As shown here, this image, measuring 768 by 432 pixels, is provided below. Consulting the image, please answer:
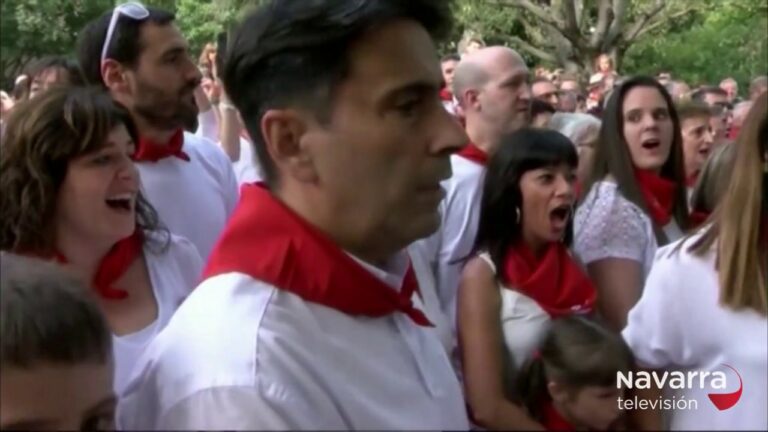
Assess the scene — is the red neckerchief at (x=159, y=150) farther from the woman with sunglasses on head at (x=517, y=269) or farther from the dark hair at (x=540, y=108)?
the dark hair at (x=540, y=108)

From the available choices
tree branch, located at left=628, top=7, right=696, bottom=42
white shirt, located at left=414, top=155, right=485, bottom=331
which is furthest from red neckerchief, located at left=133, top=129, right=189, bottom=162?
tree branch, located at left=628, top=7, right=696, bottom=42

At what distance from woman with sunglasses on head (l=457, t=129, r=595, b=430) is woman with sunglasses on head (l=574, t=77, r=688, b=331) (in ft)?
0.35

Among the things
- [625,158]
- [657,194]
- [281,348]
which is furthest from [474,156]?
[281,348]

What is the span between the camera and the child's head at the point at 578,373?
241cm

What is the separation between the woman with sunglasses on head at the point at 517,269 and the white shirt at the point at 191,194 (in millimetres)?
792

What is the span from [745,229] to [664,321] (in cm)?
25

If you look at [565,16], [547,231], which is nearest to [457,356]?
[547,231]

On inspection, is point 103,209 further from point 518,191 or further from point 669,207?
point 669,207


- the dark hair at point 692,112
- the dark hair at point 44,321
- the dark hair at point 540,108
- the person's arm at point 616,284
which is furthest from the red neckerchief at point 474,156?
the dark hair at point 44,321

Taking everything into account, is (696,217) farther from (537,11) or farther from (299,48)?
(537,11)

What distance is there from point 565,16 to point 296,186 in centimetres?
2305

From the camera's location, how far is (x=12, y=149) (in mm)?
Result: 2486

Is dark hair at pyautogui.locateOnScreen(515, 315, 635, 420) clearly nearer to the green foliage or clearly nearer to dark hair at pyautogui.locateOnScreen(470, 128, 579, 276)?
dark hair at pyautogui.locateOnScreen(470, 128, 579, 276)

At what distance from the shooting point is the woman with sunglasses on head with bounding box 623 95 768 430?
2266 mm
